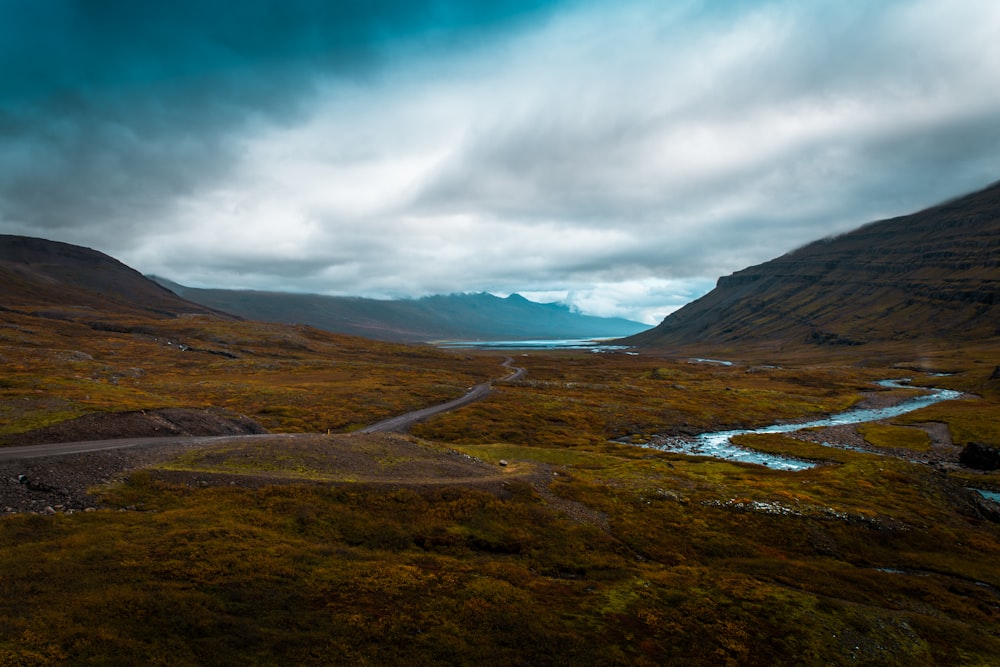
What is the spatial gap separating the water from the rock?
70.3 ft

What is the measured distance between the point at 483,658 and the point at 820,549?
34256 millimetres

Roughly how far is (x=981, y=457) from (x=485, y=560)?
275 ft

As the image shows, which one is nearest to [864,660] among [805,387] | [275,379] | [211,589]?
[211,589]

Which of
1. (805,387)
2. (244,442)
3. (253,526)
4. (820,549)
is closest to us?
(253,526)

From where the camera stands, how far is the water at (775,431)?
271 feet

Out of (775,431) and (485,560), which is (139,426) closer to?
(485,560)

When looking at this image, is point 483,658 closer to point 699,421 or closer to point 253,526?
point 253,526

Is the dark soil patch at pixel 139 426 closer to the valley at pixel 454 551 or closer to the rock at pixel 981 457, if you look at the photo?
the valley at pixel 454 551

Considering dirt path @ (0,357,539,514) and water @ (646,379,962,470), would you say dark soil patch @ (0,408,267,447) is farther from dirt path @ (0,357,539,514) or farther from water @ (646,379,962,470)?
water @ (646,379,962,470)

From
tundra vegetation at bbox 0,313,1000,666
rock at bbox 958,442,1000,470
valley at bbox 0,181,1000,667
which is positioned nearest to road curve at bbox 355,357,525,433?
valley at bbox 0,181,1000,667

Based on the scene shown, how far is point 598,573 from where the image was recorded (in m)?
32.3

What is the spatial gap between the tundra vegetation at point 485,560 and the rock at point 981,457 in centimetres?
523

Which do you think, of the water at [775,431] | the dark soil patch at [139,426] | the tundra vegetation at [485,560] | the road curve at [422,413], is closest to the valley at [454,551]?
the tundra vegetation at [485,560]

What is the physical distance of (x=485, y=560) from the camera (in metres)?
32.3
